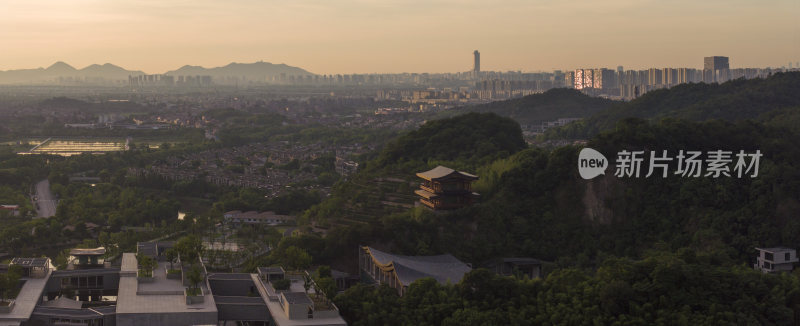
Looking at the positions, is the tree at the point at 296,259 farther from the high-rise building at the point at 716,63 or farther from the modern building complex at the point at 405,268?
the high-rise building at the point at 716,63

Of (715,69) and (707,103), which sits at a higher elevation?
(715,69)

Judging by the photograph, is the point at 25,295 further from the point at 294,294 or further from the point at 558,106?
the point at 558,106

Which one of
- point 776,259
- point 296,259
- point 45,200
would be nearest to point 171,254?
point 296,259

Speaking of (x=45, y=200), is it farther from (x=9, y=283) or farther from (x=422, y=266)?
(x=422, y=266)

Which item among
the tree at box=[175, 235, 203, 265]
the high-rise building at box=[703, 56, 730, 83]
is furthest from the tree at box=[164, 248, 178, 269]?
the high-rise building at box=[703, 56, 730, 83]

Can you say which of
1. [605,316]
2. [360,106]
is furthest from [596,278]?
[360,106]
